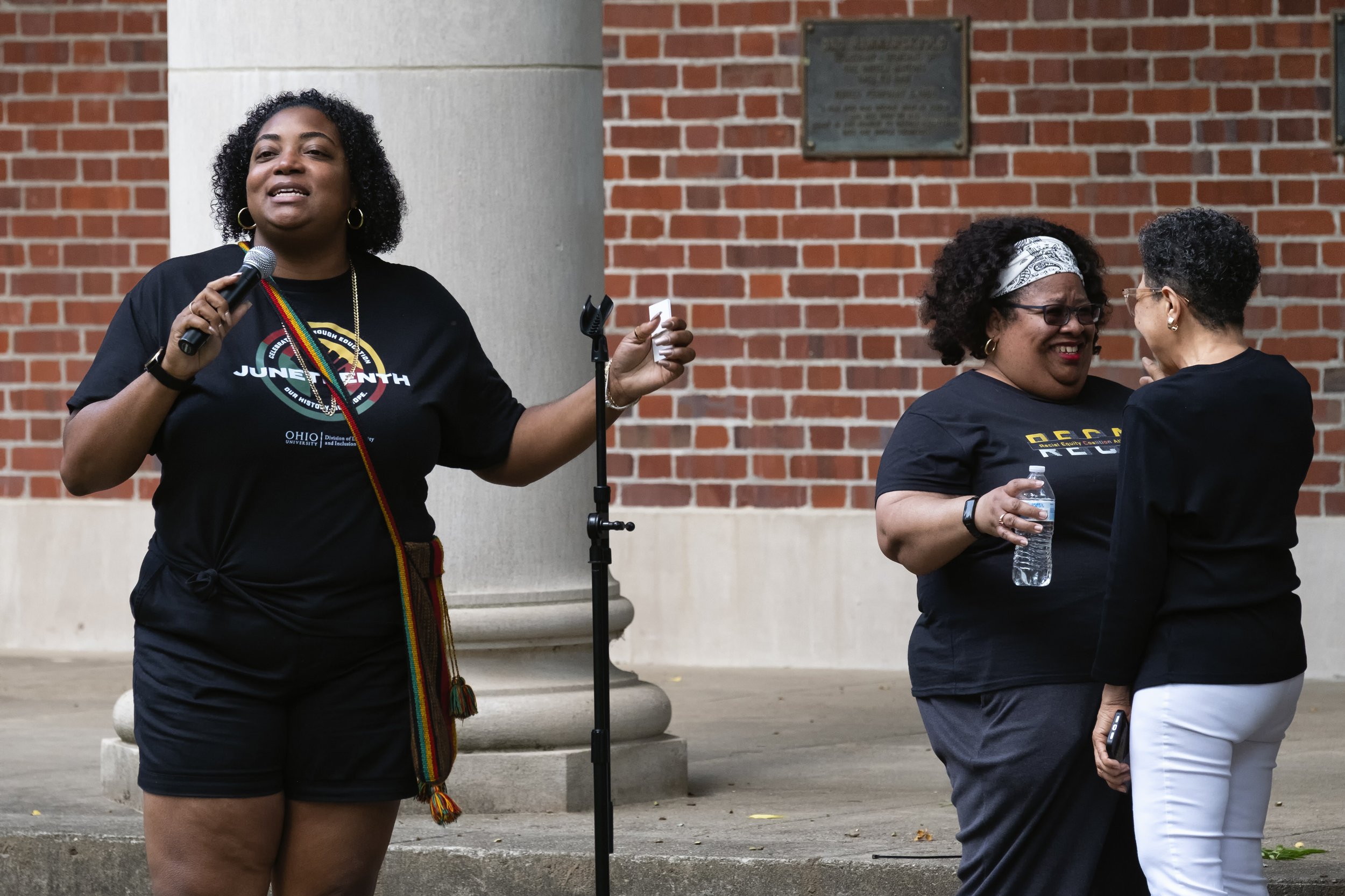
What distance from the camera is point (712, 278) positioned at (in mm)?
8727

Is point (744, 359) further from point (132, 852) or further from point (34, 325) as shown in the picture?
point (132, 852)

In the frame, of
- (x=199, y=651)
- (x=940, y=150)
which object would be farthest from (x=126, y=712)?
(x=940, y=150)

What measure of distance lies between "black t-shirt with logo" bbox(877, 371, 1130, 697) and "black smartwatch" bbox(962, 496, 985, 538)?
15cm

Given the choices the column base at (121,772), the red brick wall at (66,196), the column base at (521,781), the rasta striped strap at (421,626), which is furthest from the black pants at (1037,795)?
A: the red brick wall at (66,196)

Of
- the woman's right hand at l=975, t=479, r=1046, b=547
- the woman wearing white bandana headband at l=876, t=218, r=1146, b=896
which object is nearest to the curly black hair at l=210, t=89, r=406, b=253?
the woman wearing white bandana headband at l=876, t=218, r=1146, b=896

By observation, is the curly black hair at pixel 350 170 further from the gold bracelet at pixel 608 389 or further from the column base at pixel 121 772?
the column base at pixel 121 772

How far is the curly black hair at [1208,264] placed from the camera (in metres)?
3.63

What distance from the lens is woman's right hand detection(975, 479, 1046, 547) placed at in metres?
3.39

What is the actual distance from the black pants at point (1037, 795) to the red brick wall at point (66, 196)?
6158mm

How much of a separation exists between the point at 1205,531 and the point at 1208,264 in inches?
19.8

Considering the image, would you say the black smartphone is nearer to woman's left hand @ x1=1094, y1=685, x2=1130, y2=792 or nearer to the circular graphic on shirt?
woman's left hand @ x1=1094, y1=685, x2=1130, y2=792

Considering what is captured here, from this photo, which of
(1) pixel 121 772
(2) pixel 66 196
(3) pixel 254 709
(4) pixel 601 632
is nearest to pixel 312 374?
→ (3) pixel 254 709

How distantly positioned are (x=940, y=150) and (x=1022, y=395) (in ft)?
15.9

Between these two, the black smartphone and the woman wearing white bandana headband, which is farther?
the woman wearing white bandana headband
